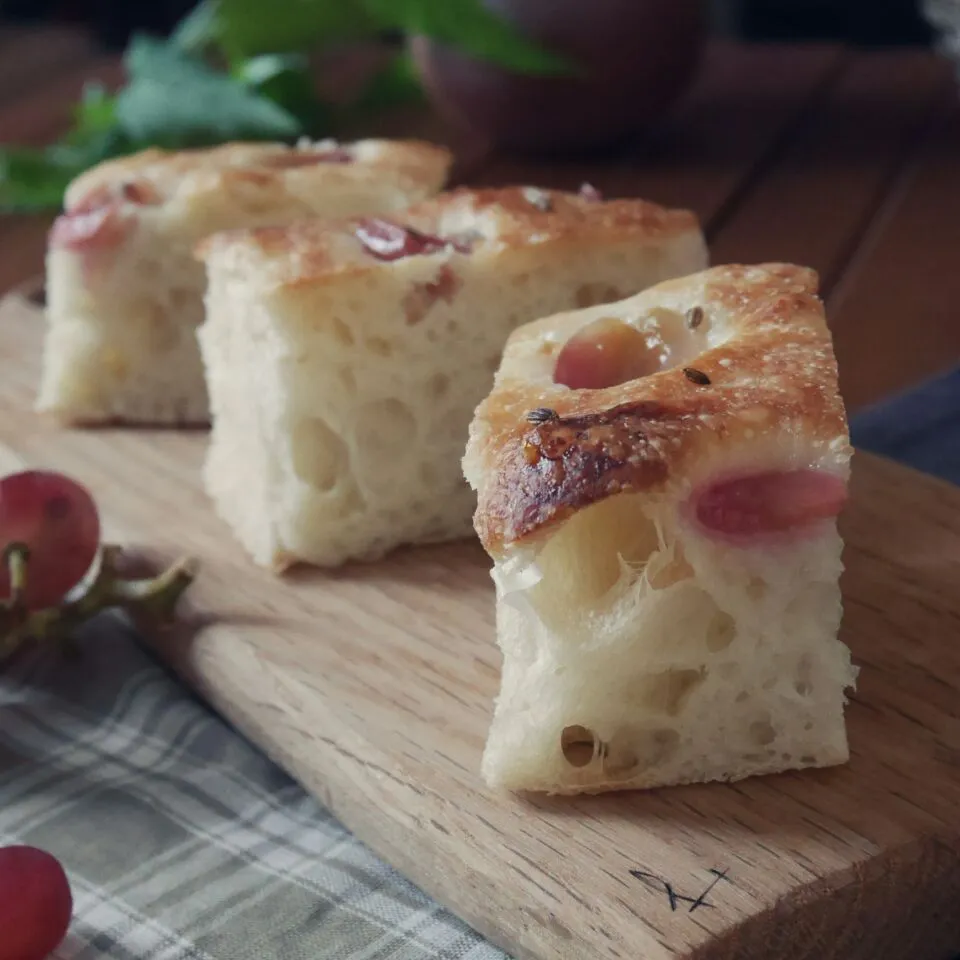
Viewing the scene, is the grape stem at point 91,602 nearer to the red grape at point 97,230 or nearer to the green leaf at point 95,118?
the red grape at point 97,230

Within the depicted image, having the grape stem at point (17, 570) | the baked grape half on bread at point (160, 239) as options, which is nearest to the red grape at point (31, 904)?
the grape stem at point (17, 570)

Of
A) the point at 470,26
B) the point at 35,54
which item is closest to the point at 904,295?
the point at 470,26

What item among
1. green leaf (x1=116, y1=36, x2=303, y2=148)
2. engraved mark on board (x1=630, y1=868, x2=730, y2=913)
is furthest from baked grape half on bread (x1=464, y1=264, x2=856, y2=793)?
green leaf (x1=116, y1=36, x2=303, y2=148)

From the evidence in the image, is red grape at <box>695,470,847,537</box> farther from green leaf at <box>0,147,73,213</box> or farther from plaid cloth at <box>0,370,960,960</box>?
green leaf at <box>0,147,73,213</box>

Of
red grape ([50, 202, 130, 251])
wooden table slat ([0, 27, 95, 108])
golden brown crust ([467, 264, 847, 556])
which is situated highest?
golden brown crust ([467, 264, 847, 556])

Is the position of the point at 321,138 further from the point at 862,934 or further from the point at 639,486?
the point at 862,934

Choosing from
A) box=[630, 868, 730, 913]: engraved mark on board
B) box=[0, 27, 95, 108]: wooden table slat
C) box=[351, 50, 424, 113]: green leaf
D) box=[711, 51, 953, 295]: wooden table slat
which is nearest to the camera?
box=[630, 868, 730, 913]: engraved mark on board
